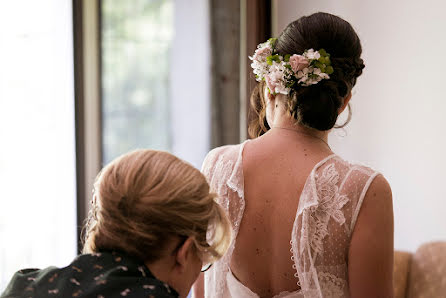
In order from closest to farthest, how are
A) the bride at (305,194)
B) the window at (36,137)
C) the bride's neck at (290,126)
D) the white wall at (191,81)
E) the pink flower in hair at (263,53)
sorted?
the bride at (305,194)
the bride's neck at (290,126)
the pink flower in hair at (263,53)
the window at (36,137)
the white wall at (191,81)

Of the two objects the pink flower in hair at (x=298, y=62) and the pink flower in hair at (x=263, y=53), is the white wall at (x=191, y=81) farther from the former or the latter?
the pink flower in hair at (x=298, y=62)

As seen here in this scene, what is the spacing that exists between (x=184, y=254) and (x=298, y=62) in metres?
0.56

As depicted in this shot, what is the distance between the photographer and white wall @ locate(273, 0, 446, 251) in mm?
2461

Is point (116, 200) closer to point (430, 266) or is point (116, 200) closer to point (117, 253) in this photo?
point (117, 253)

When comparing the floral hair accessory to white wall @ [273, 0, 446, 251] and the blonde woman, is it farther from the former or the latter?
white wall @ [273, 0, 446, 251]

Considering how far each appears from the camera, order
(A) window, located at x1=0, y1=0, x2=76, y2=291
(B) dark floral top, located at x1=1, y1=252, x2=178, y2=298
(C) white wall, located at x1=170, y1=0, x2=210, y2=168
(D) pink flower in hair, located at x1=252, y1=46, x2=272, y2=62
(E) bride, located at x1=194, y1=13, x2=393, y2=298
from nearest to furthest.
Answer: (B) dark floral top, located at x1=1, y1=252, x2=178, y2=298 < (E) bride, located at x1=194, y1=13, x2=393, y2=298 < (D) pink flower in hair, located at x1=252, y1=46, x2=272, y2=62 < (A) window, located at x1=0, y1=0, x2=76, y2=291 < (C) white wall, located at x1=170, y1=0, x2=210, y2=168

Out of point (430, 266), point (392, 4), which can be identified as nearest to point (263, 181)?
point (430, 266)

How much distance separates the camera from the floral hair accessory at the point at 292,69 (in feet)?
4.17

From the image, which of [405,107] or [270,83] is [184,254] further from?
[405,107]

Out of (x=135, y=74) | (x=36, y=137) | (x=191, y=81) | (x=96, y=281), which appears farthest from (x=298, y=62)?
(x=191, y=81)

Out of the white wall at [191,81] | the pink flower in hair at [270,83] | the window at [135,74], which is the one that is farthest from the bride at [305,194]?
the white wall at [191,81]

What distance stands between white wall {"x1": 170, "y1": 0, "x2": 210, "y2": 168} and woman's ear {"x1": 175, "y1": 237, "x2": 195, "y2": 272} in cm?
210

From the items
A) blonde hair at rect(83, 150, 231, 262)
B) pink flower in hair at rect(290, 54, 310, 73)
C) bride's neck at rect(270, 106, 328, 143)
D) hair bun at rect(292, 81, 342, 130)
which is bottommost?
blonde hair at rect(83, 150, 231, 262)

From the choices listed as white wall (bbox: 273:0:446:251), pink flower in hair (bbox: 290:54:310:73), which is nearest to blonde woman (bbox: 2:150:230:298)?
pink flower in hair (bbox: 290:54:310:73)
